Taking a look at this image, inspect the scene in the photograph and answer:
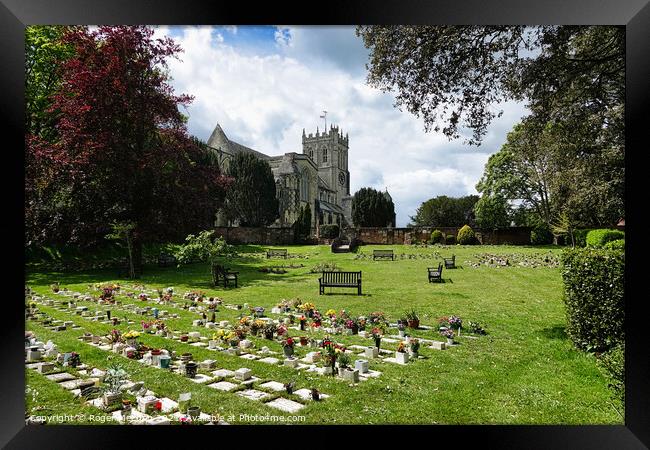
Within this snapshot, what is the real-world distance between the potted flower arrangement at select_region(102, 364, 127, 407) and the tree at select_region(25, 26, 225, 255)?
5491 mm

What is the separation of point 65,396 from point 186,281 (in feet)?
17.9

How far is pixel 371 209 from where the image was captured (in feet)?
59.8

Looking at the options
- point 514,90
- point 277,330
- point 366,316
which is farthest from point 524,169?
point 277,330

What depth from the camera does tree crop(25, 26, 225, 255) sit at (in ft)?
24.5

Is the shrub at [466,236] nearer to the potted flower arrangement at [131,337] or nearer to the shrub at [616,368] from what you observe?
the shrub at [616,368]

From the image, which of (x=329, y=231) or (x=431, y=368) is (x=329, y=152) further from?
(x=329, y=231)

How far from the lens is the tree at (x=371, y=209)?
17.8 m

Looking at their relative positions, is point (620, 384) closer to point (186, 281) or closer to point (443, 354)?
A: point (443, 354)

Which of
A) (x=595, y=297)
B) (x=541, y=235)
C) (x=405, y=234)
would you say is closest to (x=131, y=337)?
(x=595, y=297)

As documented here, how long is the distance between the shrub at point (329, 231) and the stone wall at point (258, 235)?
1641 mm

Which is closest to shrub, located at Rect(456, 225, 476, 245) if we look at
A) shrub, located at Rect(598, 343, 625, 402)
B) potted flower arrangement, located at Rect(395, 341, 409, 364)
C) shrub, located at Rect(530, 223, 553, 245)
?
shrub, located at Rect(530, 223, 553, 245)

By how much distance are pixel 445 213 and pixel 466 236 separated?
96.8 inches

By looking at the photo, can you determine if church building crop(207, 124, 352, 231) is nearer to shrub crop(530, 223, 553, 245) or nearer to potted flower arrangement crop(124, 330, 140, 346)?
shrub crop(530, 223, 553, 245)

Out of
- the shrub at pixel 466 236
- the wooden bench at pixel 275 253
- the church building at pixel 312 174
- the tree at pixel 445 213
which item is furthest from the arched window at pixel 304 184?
the shrub at pixel 466 236
